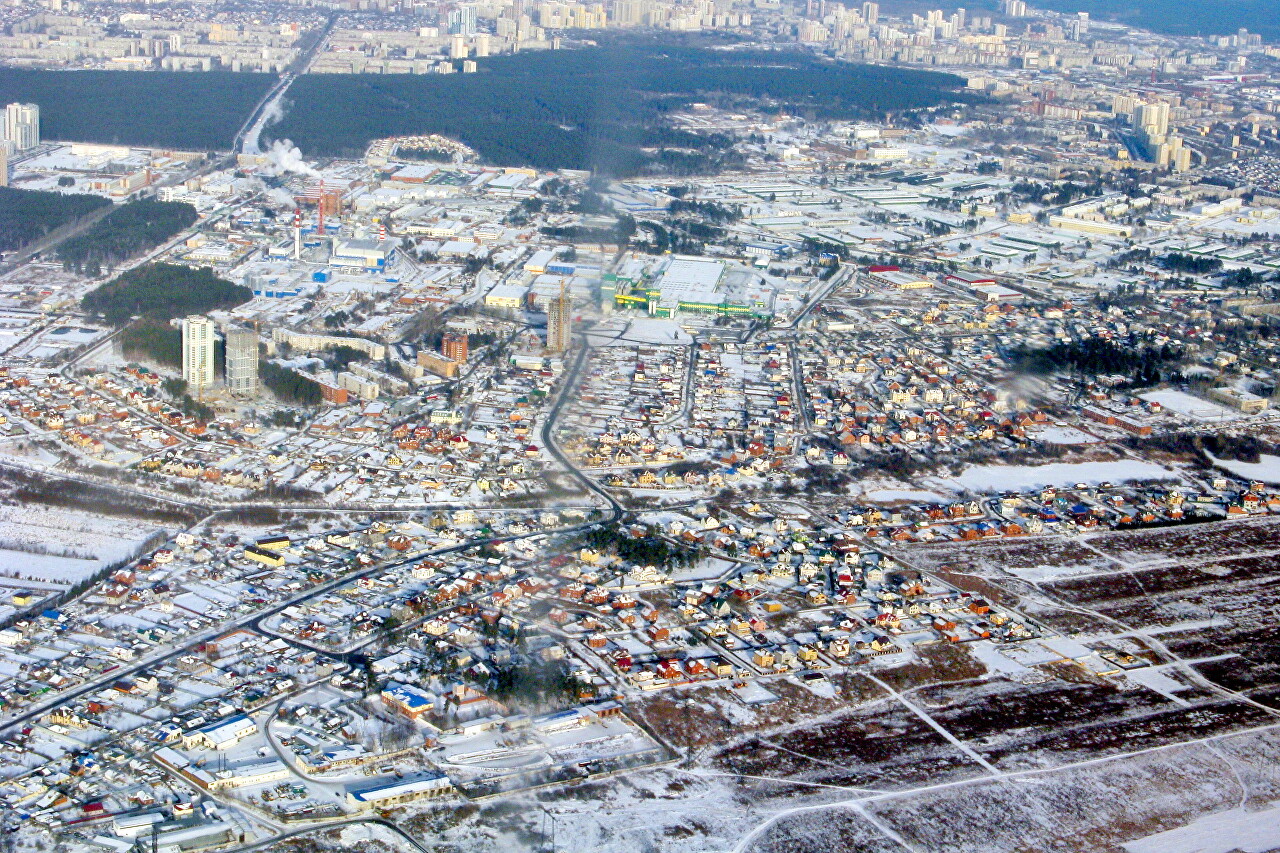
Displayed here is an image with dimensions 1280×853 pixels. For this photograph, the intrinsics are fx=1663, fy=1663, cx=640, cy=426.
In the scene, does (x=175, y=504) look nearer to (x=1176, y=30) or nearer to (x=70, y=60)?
(x=70, y=60)

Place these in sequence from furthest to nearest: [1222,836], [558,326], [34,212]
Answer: [34,212]
[558,326]
[1222,836]

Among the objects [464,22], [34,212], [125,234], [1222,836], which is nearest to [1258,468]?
[1222,836]

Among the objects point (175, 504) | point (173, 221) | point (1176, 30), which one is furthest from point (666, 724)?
point (1176, 30)

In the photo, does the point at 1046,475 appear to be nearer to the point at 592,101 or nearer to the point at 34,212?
the point at 34,212

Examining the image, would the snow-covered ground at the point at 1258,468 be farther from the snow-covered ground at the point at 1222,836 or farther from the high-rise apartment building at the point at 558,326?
the high-rise apartment building at the point at 558,326

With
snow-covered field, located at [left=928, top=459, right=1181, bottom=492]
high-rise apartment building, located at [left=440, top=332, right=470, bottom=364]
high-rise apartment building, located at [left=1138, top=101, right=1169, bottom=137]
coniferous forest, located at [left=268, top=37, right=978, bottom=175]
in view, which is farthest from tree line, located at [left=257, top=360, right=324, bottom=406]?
high-rise apartment building, located at [left=1138, top=101, right=1169, bottom=137]

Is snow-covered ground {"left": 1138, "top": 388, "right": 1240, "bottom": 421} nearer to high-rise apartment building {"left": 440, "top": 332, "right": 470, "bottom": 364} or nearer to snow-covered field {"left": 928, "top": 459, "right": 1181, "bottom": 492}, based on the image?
snow-covered field {"left": 928, "top": 459, "right": 1181, "bottom": 492}

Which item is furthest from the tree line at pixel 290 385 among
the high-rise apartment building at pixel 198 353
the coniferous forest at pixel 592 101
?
the coniferous forest at pixel 592 101
